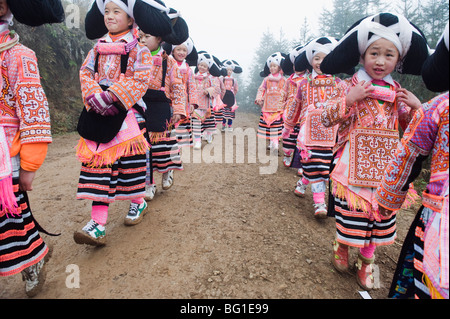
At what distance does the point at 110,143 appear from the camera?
90.3 inches

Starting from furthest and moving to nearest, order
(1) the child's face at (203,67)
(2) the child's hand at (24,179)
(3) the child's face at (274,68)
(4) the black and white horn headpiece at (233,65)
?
(4) the black and white horn headpiece at (233,65) → (1) the child's face at (203,67) → (3) the child's face at (274,68) → (2) the child's hand at (24,179)

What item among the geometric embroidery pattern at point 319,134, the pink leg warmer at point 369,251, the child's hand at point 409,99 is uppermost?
the child's hand at point 409,99

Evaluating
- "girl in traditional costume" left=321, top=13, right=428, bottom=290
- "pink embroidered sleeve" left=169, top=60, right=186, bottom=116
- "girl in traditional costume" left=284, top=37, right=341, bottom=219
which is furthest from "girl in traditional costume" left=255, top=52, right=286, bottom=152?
"girl in traditional costume" left=321, top=13, right=428, bottom=290

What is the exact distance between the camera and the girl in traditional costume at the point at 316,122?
3275mm

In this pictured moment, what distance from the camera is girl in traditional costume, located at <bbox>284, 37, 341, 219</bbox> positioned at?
3.28m

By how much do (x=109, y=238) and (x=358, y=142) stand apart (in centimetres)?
256

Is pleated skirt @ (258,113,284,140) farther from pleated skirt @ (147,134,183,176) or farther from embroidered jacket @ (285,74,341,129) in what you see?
pleated skirt @ (147,134,183,176)

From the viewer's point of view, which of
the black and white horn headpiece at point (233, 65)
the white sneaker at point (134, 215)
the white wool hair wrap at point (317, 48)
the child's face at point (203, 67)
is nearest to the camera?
the white sneaker at point (134, 215)

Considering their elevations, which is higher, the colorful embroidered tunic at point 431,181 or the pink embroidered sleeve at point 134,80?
the pink embroidered sleeve at point 134,80

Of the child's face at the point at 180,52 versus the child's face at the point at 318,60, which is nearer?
the child's face at the point at 318,60

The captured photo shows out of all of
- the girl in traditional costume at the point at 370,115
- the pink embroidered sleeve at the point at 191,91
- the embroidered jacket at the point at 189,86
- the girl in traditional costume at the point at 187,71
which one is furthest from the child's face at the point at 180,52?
the girl in traditional costume at the point at 370,115

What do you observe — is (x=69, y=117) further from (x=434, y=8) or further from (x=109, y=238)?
(x=434, y=8)

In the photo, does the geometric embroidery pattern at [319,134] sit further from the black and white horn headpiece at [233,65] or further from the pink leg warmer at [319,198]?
the black and white horn headpiece at [233,65]

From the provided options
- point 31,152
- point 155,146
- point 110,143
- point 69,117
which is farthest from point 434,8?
point 69,117
